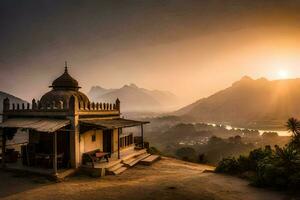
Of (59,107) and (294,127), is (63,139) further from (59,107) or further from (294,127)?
(294,127)

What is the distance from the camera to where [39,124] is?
57.8 ft

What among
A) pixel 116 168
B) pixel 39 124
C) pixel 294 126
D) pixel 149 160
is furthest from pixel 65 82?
pixel 294 126

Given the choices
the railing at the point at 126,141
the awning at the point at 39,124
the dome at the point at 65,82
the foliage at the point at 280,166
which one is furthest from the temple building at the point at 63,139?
A: the foliage at the point at 280,166

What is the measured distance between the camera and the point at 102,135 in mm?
22000

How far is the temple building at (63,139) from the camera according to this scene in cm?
1783

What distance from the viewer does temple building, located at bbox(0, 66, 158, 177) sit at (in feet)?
58.5

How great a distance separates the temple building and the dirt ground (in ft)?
4.36

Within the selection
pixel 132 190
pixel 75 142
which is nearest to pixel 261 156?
pixel 132 190

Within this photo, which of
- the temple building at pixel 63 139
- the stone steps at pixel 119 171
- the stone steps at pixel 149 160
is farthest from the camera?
the stone steps at pixel 149 160

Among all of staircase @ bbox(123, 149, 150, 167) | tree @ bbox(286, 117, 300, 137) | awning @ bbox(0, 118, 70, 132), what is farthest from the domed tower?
tree @ bbox(286, 117, 300, 137)

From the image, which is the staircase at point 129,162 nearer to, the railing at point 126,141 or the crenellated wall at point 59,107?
the railing at point 126,141

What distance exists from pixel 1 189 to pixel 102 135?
9010mm

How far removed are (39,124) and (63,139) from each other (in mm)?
2104

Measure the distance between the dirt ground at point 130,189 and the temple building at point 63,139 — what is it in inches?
52.3
